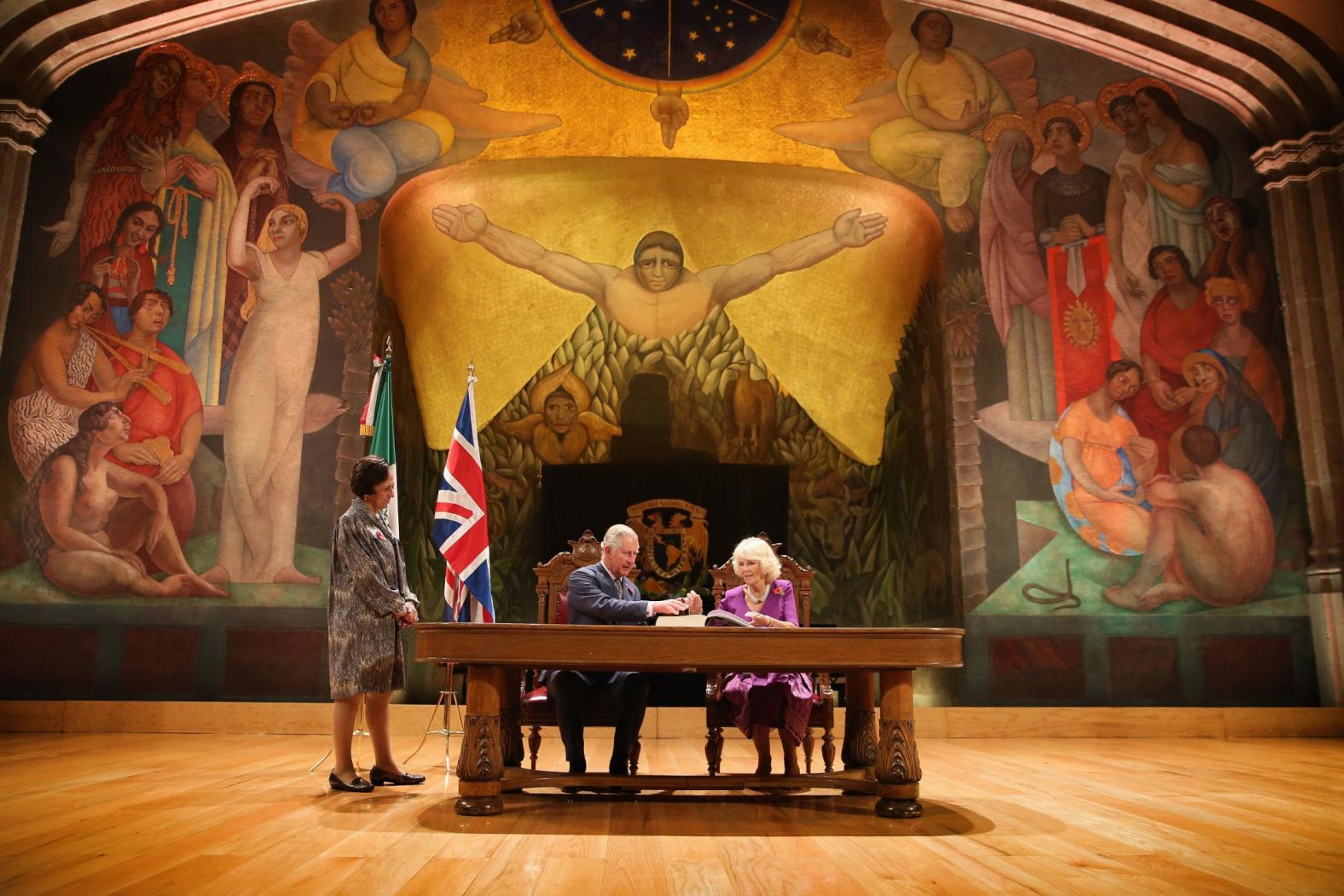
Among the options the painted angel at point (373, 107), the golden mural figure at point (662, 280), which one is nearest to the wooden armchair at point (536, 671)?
the painted angel at point (373, 107)

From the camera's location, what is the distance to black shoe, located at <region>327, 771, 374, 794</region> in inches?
157

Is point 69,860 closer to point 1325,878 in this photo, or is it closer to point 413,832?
point 413,832

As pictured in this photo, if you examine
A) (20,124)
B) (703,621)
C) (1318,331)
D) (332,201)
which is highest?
(20,124)

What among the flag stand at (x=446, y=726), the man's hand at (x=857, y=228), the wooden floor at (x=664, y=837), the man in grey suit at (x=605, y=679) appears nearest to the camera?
the wooden floor at (x=664, y=837)

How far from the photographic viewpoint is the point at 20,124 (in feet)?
25.9

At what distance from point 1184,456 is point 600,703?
18.8 ft

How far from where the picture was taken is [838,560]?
9.52 meters

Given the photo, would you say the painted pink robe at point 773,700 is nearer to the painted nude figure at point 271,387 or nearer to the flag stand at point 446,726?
the flag stand at point 446,726

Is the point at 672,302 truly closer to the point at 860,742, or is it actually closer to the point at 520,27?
the point at 520,27

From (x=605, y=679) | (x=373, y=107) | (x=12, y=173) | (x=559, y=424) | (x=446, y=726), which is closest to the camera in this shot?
(x=605, y=679)

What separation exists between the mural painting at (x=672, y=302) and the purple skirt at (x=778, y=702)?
13.4 ft

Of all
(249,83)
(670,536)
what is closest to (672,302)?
(670,536)

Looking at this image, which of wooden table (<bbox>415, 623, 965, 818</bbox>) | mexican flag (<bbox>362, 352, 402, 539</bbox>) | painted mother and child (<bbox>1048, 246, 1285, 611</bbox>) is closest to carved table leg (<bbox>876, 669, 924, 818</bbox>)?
wooden table (<bbox>415, 623, 965, 818</bbox>)

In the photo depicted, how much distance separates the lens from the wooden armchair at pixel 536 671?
14.8 feet
